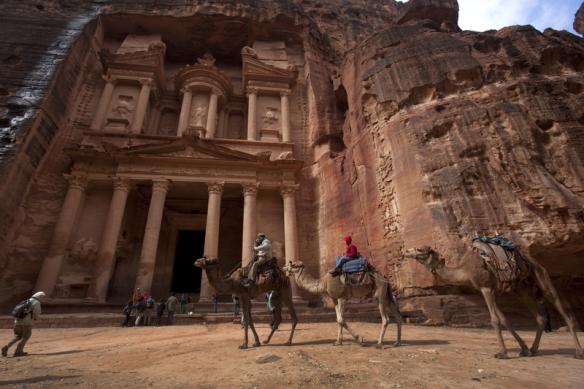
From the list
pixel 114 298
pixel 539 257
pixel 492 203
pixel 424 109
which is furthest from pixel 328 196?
pixel 114 298

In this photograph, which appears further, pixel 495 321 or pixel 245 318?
Result: pixel 245 318

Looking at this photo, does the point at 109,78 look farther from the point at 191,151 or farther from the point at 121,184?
the point at 121,184

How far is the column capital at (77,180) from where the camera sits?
51.1 ft

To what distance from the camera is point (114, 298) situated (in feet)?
50.7

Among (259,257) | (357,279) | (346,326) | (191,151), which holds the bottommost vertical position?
(346,326)

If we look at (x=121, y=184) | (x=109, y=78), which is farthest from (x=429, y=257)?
(x=109, y=78)

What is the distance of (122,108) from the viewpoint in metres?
20.4

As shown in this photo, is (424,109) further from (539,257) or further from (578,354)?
(578,354)

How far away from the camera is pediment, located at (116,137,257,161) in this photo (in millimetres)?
16781

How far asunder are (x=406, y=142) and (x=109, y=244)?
14193 millimetres

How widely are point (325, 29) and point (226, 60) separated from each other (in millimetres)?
10007

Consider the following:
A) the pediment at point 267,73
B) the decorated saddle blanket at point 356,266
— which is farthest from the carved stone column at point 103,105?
the decorated saddle blanket at point 356,266

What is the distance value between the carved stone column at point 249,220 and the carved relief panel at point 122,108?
9356mm

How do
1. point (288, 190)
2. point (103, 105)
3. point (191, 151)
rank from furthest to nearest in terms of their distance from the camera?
point (103, 105) < point (191, 151) < point (288, 190)
